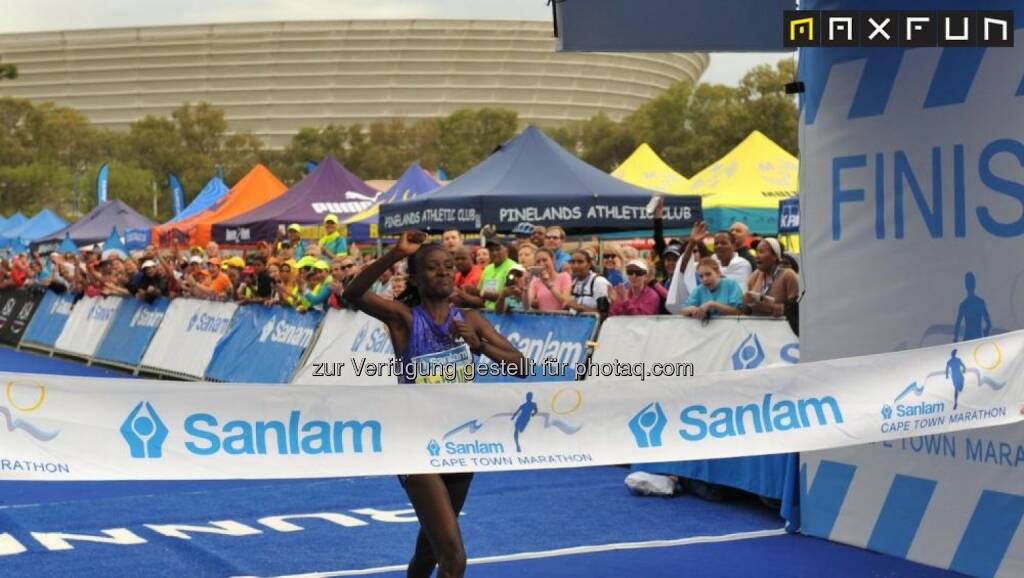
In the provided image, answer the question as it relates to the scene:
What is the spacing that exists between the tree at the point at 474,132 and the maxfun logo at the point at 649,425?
73.6 m

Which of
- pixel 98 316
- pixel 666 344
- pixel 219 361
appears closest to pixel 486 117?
pixel 98 316

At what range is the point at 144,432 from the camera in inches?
226

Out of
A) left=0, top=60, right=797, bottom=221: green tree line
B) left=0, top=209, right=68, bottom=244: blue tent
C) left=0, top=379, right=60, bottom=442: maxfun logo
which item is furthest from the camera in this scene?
left=0, top=60, right=797, bottom=221: green tree line

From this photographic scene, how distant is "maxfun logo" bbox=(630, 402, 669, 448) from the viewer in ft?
21.0

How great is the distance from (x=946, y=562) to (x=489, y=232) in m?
9.00

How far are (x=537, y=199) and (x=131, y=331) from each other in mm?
8148

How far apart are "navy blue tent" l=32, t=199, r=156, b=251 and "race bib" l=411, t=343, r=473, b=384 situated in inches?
1463

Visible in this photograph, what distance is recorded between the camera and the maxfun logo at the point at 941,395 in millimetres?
6672

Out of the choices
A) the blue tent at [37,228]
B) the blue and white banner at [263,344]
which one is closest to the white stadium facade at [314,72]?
the blue tent at [37,228]

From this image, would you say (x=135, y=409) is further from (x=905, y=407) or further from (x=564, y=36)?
(x=564, y=36)

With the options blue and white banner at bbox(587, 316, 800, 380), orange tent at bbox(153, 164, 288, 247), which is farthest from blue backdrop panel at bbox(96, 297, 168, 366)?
blue and white banner at bbox(587, 316, 800, 380)

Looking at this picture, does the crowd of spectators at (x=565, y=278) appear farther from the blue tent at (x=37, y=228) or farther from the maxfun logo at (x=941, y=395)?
the blue tent at (x=37, y=228)

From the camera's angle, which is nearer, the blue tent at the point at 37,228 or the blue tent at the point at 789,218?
the blue tent at the point at 789,218

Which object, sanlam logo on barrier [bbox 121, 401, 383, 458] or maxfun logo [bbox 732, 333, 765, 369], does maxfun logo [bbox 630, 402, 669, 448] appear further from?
maxfun logo [bbox 732, 333, 765, 369]
